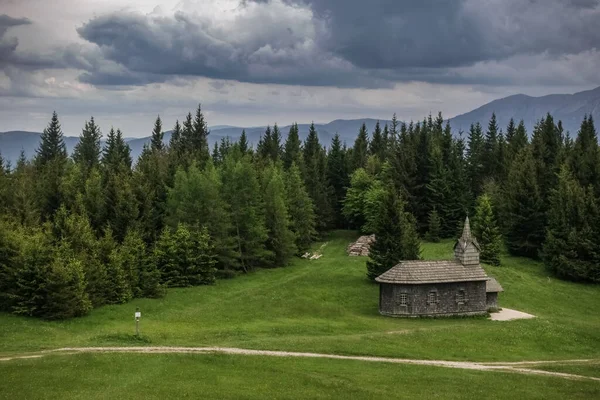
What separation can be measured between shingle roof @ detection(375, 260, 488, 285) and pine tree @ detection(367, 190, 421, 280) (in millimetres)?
7354

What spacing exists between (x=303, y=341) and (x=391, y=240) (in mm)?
25454

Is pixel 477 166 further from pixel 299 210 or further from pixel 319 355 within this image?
pixel 319 355

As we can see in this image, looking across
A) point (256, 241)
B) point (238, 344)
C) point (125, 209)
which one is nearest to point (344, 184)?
point (256, 241)

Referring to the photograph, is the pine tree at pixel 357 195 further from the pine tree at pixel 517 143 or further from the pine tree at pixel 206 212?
the pine tree at pixel 206 212

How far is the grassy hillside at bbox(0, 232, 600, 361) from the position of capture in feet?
138

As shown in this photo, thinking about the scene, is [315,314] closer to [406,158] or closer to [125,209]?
[125,209]

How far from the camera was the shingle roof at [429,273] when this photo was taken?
5591 cm

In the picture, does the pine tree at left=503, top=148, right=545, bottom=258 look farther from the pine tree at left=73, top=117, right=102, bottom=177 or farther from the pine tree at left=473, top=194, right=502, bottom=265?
the pine tree at left=73, top=117, right=102, bottom=177

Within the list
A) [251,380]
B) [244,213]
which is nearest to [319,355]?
[251,380]

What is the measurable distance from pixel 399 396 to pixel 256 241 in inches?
1880

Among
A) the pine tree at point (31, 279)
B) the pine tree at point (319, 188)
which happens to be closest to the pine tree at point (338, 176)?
the pine tree at point (319, 188)

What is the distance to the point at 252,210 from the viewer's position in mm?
78250

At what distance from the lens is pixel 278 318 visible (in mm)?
53000

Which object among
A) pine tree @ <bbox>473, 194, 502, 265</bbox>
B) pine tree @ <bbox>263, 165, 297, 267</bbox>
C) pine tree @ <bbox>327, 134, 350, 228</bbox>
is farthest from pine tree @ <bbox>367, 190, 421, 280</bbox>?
pine tree @ <bbox>327, 134, 350, 228</bbox>
